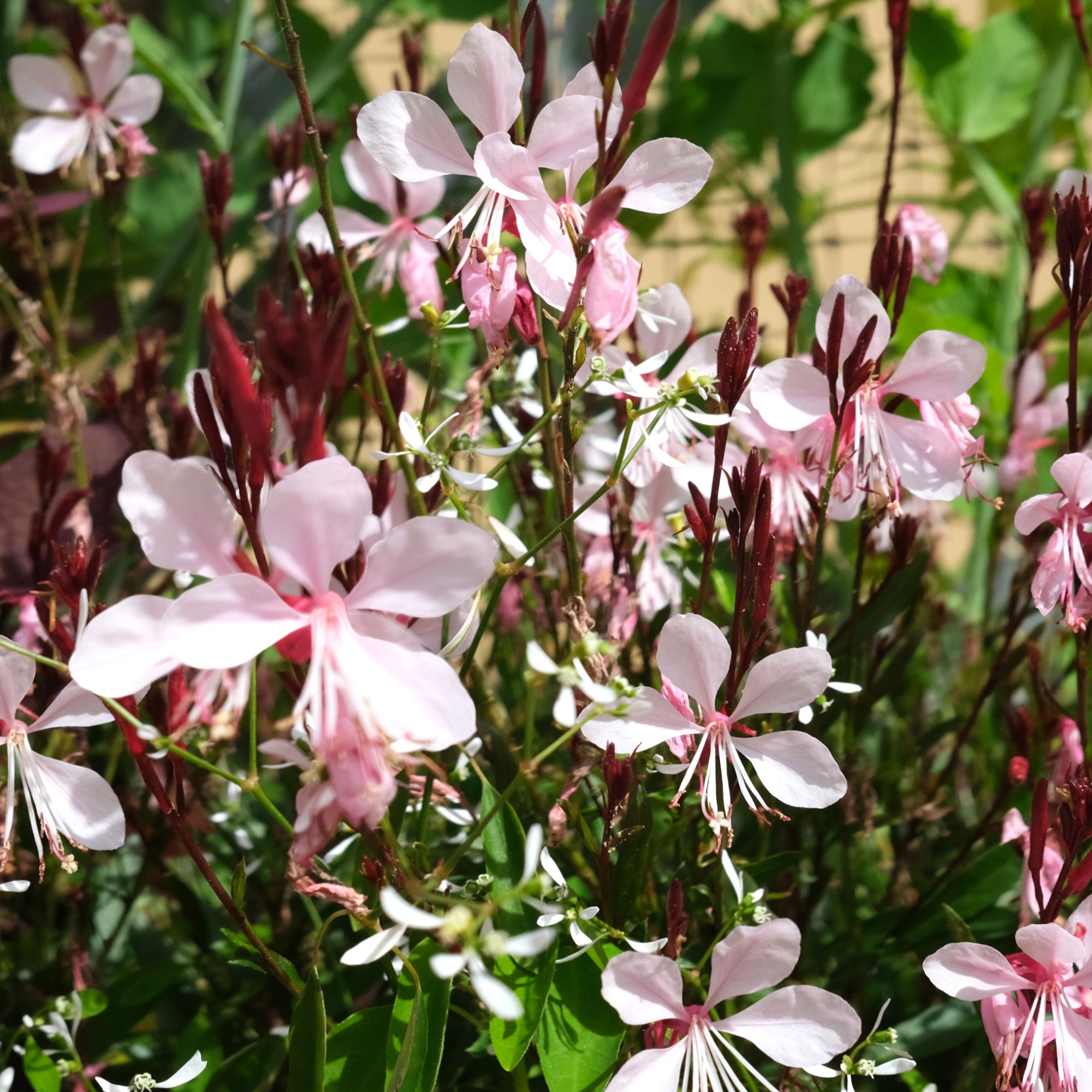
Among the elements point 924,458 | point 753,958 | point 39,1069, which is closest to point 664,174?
point 924,458

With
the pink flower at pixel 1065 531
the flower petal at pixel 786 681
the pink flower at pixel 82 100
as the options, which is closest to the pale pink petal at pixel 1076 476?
the pink flower at pixel 1065 531

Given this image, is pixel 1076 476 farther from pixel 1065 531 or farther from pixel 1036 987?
pixel 1036 987

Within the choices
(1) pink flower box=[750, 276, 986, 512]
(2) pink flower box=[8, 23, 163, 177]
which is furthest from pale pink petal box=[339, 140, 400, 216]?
(1) pink flower box=[750, 276, 986, 512]

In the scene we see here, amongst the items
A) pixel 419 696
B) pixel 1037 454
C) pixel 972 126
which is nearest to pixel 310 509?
pixel 419 696

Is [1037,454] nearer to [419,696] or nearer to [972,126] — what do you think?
[972,126]

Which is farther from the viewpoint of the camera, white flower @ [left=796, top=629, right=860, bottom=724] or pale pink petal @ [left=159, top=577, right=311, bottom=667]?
white flower @ [left=796, top=629, right=860, bottom=724]

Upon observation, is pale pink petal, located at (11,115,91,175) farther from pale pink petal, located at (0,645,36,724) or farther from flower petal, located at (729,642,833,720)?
flower petal, located at (729,642,833,720)
